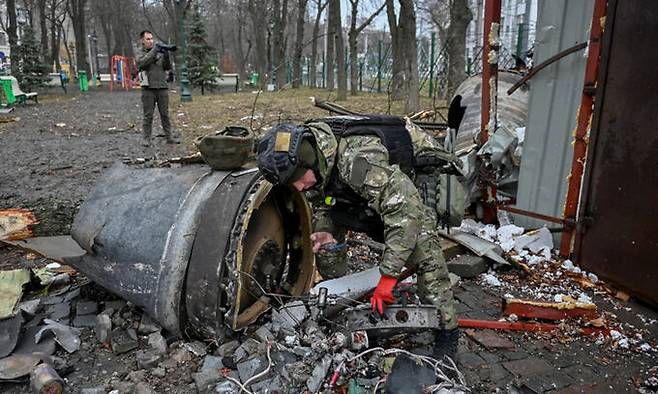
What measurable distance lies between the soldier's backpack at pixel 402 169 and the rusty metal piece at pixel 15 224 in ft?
10.7

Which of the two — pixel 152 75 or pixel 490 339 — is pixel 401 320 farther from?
A: pixel 152 75

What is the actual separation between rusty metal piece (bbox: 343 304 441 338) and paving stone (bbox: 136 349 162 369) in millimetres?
1139

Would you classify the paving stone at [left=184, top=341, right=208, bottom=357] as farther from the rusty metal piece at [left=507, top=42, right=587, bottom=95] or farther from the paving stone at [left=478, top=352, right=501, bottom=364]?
the rusty metal piece at [left=507, top=42, right=587, bottom=95]

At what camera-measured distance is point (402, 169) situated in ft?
9.87

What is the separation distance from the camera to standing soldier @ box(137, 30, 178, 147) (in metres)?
8.77

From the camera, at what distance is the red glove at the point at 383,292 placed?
2.67 metres

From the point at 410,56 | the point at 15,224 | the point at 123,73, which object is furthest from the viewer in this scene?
the point at 123,73

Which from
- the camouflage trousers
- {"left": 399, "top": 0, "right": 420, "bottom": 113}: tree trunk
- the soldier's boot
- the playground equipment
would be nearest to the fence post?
{"left": 399, "top": 0, "right": 420, "bottom": 113}: tree trunk

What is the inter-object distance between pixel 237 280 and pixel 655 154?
3.01m

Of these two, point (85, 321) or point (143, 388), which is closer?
point (143, 388)

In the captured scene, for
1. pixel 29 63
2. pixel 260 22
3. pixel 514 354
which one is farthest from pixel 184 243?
pixel 260 22

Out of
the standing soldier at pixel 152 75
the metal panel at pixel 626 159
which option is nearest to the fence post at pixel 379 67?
the standing soldier at pixel 152 75

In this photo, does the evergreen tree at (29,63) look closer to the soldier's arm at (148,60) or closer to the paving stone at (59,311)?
the soldier's arm at (148,60)

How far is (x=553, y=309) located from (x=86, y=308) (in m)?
3.17
